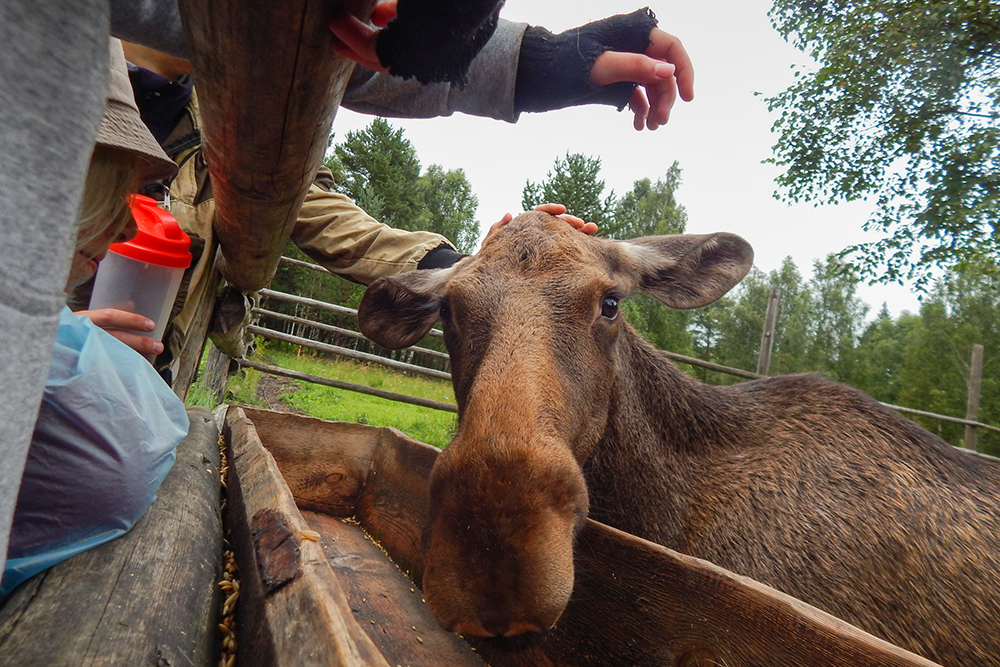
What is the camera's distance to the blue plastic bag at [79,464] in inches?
49.9

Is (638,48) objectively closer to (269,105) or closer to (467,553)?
(269,105)

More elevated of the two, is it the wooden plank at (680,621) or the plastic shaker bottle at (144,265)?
the plastic shaker bottle at (144,265)

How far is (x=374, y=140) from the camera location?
→ 36281mm

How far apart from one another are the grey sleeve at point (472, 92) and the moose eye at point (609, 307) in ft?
2.74

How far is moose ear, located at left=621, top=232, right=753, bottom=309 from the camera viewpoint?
8.65 feet

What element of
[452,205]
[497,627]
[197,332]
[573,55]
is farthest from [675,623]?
[452,205]

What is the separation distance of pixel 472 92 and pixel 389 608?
2.31 meters

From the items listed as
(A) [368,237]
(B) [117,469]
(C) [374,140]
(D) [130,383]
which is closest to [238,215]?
(D) [130,383]

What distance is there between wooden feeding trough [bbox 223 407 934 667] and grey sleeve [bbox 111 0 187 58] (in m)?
0.91

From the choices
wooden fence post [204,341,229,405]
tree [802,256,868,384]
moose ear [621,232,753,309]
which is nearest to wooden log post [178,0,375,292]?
moose ear [621,232,753,309]

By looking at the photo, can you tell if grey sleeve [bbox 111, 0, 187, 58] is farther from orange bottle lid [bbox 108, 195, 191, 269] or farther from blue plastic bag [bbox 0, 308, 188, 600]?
orange bottle lid [bbox 108, 195, 191, 269]

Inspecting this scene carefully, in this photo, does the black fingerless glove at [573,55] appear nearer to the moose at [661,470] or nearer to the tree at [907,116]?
the moose at [661,470]

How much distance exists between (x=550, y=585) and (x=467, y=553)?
8.9 inches

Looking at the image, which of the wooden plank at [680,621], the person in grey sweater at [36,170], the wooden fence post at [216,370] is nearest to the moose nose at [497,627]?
the wooden plank at [680,621]
